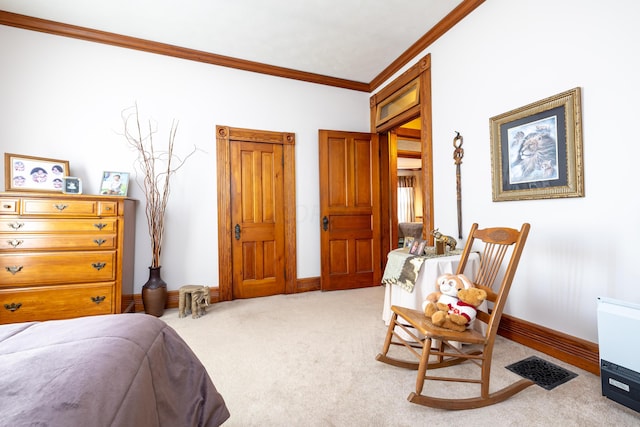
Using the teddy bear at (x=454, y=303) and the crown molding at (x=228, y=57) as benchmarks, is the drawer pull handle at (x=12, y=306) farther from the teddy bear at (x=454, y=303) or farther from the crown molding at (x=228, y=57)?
the teddy bear at (x=454, y=303)

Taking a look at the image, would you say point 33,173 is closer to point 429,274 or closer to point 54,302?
point 54,302

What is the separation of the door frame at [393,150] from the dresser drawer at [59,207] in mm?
3366

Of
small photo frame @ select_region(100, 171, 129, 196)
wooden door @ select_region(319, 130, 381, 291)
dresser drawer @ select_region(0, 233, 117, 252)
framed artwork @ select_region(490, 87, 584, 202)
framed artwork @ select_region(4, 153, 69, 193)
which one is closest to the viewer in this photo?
framed artwork @ select_region(490, 87, 584, 202)

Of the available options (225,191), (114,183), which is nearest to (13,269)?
(114,183)

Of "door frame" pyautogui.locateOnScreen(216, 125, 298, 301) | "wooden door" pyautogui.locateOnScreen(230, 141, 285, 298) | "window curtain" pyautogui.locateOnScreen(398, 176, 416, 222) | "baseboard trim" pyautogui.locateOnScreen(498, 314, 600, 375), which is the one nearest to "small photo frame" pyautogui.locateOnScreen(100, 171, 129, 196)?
"door frame" pyautogui.locateOnScreen(216, 125, 298, 301)

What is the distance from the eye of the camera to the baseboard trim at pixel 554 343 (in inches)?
74.5

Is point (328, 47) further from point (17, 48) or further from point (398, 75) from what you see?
point (17, 48)

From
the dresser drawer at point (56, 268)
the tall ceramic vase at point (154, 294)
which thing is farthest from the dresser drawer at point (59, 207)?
the tall ceramic vase at point (154, 294)

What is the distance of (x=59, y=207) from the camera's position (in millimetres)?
2535

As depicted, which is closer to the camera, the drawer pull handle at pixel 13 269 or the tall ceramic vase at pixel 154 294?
the drawer pull handle at pixel 13 269

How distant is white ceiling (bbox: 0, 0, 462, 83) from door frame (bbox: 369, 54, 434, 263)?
1.21 feet

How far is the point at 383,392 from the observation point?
5.54 ft

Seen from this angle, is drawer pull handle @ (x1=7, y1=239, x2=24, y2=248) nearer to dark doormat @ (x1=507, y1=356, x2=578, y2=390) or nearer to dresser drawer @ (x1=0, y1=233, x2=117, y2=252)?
dresser drawer @ (x1=0, y1=233, x2=117, y2=252)

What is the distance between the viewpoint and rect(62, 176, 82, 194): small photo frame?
2.74 meters
